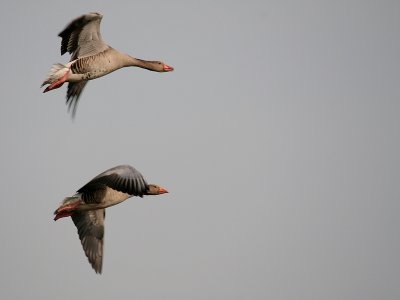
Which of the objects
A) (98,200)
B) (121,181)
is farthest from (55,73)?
(121,181)

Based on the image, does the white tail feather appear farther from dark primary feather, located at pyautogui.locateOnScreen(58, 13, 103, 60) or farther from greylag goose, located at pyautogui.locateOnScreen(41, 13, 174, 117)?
dark primary feather, located at pyautogui.locateOnScreen(58, 13, 103, 60)

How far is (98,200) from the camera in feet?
59.7

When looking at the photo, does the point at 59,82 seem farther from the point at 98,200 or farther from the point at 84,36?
the point at 98,200

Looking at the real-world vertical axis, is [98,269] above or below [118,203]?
below

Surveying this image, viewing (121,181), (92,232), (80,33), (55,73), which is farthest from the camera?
(92,232)

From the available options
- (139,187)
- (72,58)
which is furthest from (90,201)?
(72,58)

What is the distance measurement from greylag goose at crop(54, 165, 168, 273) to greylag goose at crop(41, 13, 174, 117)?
1871 mm

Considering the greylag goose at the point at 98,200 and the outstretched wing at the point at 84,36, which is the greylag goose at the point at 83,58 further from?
the greylag goose at the point at 98,200

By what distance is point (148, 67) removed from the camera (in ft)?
68.0

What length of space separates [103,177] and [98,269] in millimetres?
3312

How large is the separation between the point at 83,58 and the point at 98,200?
3.03 meters

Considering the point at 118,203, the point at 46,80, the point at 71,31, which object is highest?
the point at 71,31

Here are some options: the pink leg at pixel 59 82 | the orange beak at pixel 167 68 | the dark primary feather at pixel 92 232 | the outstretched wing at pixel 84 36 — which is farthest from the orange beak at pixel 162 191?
the pink leg at pixel 59 82

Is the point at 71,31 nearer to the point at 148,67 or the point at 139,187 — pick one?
the point at 148,67
